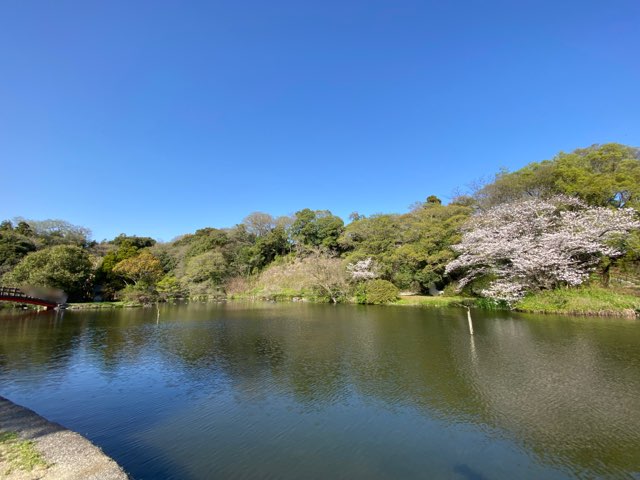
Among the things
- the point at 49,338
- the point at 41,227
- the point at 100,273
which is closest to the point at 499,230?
the point at 49,338

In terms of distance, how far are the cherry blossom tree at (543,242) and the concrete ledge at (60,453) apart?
22.7 meters

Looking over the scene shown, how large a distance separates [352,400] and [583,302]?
18.3 m

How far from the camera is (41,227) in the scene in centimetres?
4825

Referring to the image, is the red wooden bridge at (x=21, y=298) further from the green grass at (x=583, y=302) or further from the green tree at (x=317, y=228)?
the green grass at (x=583, y=302)

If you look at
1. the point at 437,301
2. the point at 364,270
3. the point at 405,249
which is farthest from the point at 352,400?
the point at 364,270

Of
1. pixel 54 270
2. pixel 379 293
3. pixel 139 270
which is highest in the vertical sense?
pixel 139 270

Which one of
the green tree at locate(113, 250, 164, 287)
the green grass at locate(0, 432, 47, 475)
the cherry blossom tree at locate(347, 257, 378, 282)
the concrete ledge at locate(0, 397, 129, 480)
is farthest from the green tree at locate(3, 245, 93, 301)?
the green grass at locate(0, 432, 47, 475)

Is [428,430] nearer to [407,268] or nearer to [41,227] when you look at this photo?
[407,268]

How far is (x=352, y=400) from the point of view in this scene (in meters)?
8.09

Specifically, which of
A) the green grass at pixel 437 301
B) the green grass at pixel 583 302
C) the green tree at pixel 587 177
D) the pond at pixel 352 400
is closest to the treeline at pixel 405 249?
the green tree at pixel 587 177

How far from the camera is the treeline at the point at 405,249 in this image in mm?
20969

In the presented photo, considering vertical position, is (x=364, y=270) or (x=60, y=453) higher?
(x=364, y=270)

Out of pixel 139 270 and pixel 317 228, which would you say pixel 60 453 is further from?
pixel 317 228

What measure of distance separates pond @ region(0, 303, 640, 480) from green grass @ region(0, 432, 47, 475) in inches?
47.6
